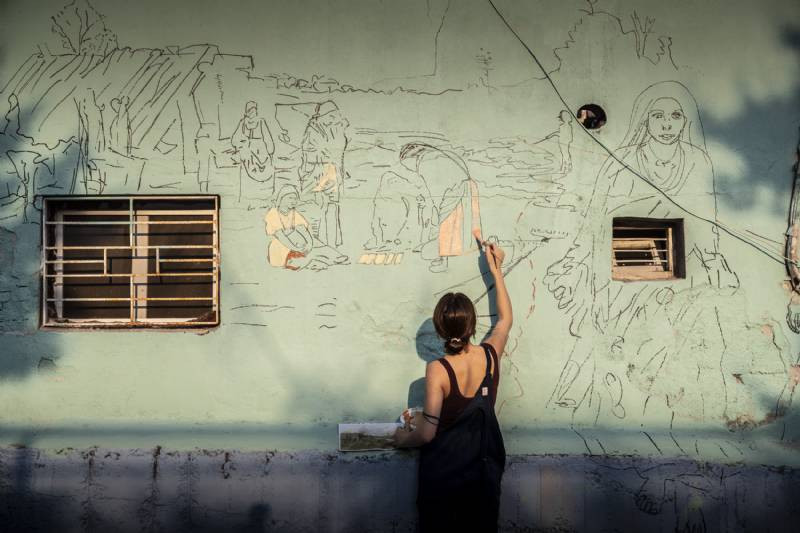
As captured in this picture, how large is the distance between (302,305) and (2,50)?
2.56 metres

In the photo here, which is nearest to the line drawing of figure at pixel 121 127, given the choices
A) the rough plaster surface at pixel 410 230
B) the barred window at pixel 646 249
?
the rough plaster surface at pixel 410 230

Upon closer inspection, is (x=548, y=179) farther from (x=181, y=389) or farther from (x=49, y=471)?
(x=49, y=471)

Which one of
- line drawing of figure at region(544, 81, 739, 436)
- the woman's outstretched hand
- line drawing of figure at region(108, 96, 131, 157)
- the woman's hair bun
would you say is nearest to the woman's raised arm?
the woman's outstretched hand

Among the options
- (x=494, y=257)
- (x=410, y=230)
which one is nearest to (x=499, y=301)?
(x=494, y=257)

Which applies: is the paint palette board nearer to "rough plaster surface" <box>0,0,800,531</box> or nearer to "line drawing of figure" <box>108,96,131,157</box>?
"rough plaster surface" <box>0,0,800,531</box>

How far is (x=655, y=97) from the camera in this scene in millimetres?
4324

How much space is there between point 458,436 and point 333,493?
3.94ft

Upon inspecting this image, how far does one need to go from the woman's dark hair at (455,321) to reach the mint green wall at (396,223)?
93 centimetres

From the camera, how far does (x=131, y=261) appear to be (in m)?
4.35

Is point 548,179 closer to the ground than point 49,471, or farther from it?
farther from it

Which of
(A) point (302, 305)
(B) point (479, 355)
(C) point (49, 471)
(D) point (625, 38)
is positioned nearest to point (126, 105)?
(A) point (302, 305)

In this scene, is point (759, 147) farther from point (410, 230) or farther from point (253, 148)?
point (253, 148)

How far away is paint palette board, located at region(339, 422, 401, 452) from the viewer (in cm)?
406

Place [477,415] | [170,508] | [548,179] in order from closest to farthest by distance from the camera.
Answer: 1. [477,415]
2. [170,508]
3. [548,179]
